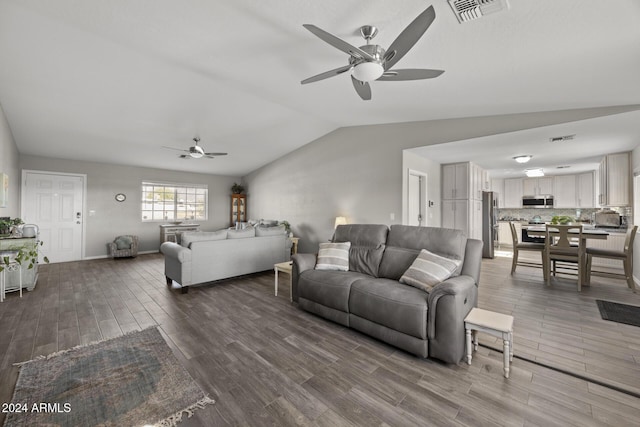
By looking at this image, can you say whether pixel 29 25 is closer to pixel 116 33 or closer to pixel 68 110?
pixel 116 33

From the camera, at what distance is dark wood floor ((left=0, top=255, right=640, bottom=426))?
5.33 feet

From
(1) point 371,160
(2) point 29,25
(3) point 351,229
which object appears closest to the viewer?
(2) point 29,25

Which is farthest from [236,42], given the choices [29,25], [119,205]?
[119,205]

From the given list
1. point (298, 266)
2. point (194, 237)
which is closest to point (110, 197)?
point (194, 237)

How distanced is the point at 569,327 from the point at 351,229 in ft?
8.52

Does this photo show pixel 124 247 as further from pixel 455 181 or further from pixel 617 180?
pixel 617 180

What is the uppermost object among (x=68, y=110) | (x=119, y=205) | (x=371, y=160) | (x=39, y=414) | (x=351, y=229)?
(x=68, y=110)

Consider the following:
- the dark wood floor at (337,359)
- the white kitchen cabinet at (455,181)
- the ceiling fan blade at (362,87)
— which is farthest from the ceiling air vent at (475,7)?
the white kitchen cabinet at (455,181)

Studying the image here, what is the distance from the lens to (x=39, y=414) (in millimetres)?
1569

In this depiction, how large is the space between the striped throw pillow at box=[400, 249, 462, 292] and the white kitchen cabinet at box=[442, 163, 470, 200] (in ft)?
13.0

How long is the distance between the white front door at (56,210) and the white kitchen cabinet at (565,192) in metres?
12.9

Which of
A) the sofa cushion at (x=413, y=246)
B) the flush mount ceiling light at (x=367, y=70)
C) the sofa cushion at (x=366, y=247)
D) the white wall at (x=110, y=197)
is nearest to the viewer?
the flush mount ceiling light at (x=367, y=70)

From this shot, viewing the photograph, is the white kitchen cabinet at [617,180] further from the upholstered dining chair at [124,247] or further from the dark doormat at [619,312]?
the upholstered dining chair at [124,247]

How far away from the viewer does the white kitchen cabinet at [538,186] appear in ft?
25.1
